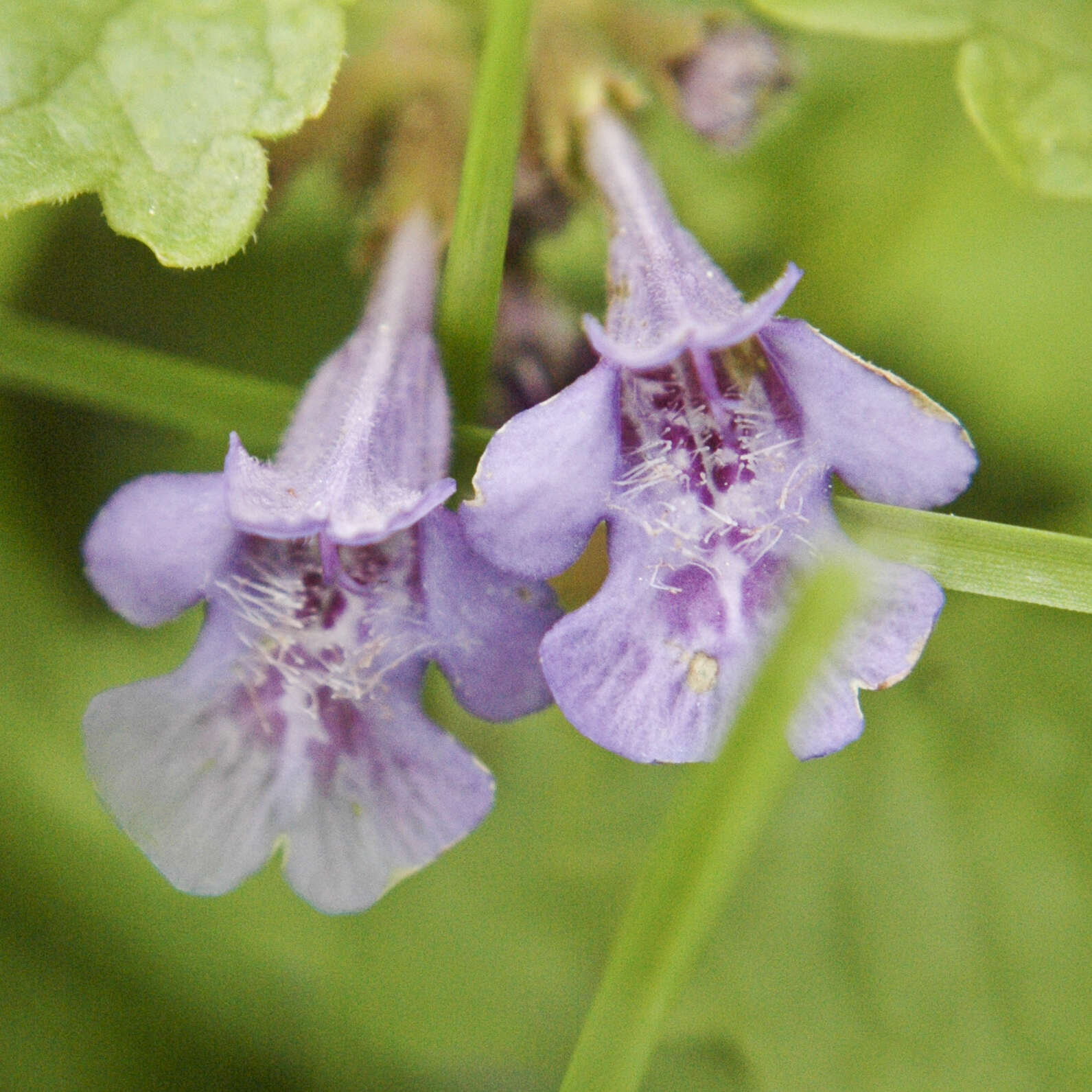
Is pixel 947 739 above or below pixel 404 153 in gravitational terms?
below

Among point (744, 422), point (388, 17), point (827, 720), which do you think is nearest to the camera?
point (827, 720)

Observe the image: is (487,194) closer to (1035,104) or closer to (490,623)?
(490,623)

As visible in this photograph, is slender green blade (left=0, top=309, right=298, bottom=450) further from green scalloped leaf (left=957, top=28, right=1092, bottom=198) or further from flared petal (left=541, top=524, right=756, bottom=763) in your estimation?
green scalloped leaf (left=957, top=28, right=1092, bottom=198)

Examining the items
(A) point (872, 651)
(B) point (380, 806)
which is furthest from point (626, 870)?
(A) point (872, 651)

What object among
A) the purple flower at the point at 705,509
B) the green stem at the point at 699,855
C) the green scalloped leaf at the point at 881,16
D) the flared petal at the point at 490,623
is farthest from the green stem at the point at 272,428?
the green scalloped leaf at the point at 881,16

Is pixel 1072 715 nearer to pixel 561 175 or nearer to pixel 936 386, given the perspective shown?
pixel 936 386

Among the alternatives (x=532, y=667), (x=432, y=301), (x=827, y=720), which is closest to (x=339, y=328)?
(x=432, y=301)

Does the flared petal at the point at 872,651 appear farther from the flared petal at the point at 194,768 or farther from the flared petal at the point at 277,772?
the flared petal at the point at 194,768
